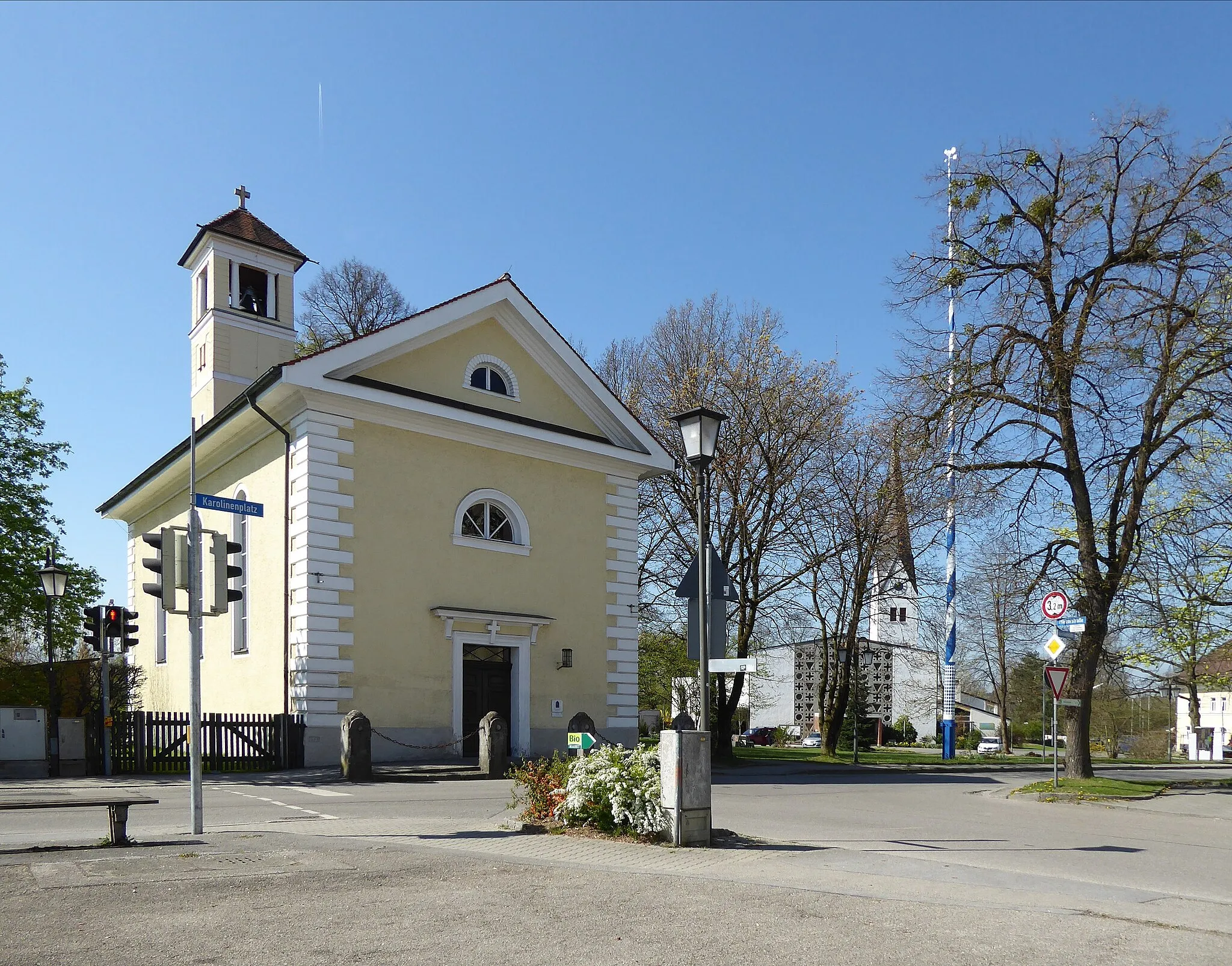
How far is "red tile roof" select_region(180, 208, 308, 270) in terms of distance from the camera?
97.1 feet

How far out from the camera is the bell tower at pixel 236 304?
29766mm

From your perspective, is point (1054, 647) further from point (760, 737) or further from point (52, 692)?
point (760, 737)

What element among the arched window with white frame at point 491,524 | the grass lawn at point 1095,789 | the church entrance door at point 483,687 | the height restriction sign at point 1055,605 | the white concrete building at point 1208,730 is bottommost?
the white concrete building at point 1208,730

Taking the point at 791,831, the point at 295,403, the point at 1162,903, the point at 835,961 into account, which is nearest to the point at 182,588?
the point at 791,831

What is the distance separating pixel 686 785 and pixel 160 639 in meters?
24.8

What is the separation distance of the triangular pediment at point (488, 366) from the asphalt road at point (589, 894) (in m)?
11.0

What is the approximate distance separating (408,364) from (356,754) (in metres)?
8.76

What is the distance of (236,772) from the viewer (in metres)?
20.2

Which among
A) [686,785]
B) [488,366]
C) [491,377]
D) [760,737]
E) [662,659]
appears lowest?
[760,737]

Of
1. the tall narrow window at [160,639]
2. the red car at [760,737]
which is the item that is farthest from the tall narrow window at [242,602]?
the red car at [760,737]

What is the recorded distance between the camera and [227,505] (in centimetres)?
1202

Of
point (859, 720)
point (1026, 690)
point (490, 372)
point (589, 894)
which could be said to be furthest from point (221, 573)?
point (1026, 690)

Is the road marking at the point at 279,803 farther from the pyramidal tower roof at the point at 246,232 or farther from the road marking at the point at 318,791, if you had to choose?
the pyramidal tower roof at the point at 246,232

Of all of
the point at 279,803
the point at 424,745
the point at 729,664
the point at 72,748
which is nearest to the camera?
the point at 729,664
